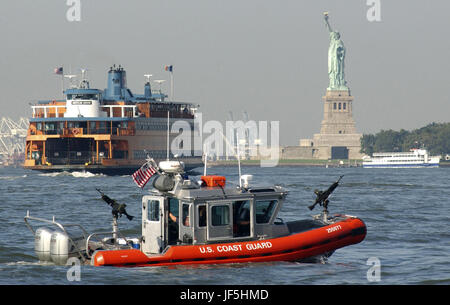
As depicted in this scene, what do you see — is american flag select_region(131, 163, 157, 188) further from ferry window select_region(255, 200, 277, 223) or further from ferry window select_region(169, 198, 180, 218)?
ferry window select_region(255, 200, 277, 223)

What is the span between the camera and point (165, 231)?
67.6 feet

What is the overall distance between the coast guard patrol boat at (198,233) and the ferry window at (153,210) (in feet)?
0.09

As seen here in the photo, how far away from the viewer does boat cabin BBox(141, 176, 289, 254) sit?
66.6 feet

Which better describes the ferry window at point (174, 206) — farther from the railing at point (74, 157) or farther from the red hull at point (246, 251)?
the railing at point (74, 157)

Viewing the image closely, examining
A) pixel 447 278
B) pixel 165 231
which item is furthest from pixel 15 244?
pixel 447 278

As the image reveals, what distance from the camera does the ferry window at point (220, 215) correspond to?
67.1 ft

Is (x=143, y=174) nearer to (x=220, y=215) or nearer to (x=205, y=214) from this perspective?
(x=205, y=214)

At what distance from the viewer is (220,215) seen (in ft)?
67.5

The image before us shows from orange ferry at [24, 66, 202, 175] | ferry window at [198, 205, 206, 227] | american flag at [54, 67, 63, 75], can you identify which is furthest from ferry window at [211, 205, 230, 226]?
american flag at [54, 67, 63, 75]

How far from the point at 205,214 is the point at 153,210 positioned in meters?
1.52

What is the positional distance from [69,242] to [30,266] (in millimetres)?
1767

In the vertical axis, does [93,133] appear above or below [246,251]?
above

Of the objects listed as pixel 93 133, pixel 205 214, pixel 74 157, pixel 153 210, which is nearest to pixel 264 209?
pixel 205 214

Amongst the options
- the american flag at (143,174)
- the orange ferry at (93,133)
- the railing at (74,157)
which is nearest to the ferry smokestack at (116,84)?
the orange ferry at (93,133)
